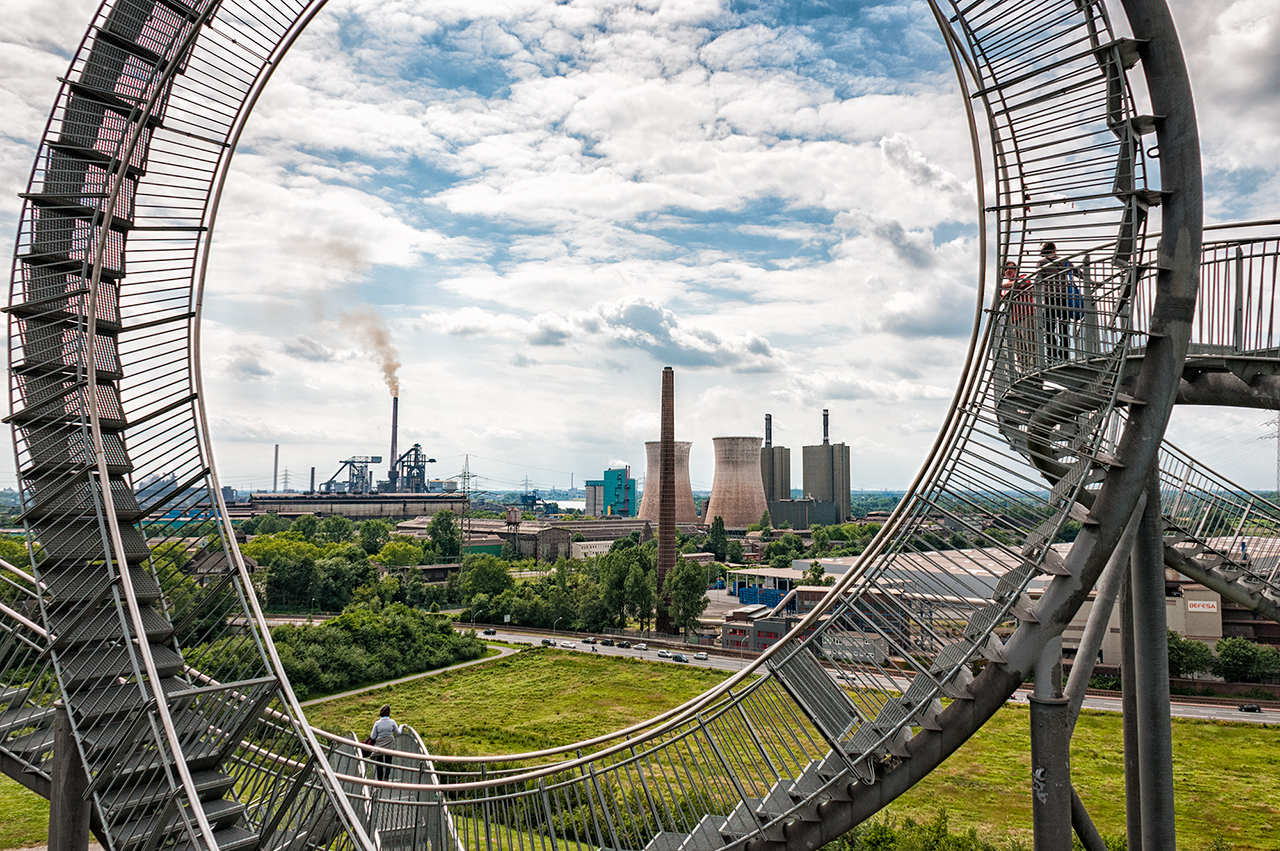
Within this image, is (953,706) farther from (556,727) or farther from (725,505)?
(725,505)

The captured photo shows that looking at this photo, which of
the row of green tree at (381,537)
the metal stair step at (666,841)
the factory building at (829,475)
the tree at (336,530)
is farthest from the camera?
the factory building at (829,475)

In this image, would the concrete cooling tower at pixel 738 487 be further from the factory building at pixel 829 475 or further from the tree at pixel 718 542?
the factory building at pixel 829 475

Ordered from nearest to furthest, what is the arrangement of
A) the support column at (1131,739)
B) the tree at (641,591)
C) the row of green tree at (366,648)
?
the support column at (1131,739) → the row of green tree at (366,648) → the tree at (641,591)

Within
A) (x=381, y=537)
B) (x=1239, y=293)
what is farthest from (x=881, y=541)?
(x=381, y=537)

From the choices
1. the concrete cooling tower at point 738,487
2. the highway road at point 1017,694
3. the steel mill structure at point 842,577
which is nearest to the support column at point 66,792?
the steel mill structure at point 842,577

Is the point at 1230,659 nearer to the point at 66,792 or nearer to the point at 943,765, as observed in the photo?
the point at 943,765

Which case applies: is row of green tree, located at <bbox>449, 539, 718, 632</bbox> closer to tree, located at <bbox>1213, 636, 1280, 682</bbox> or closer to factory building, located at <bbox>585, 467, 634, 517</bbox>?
tree, located at <bbox>1213, 636, 1280, 682</bbox>

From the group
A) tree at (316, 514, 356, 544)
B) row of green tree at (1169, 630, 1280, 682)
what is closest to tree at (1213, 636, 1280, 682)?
row of green tree at (1169, 630, 1280, 682)
